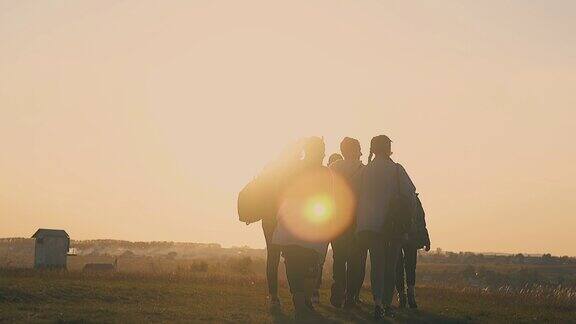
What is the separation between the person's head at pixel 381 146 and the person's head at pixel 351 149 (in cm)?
173

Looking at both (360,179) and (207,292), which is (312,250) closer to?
(360,179)

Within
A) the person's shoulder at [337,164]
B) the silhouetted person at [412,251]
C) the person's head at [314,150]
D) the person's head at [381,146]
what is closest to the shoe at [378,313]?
the person's head at [314,150]

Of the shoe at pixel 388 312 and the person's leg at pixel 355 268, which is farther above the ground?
the person's leg at pixel 355 268

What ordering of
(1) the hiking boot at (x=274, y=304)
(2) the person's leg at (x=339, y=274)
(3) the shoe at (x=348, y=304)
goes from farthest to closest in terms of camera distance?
(2) the person's leg at (x=339, y=274) → (3) the shoe at (x=348, y=304) → (1) the hiking boot at (x=274, y=304)

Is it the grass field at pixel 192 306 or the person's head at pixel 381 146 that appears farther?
the person's head at pixel 381 146

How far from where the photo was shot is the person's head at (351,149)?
46.4 ft

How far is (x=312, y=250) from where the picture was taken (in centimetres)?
1109

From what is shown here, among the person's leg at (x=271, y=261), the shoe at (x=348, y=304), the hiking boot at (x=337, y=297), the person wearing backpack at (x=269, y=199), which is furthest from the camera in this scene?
the hiking boot at (x=337, y=297)

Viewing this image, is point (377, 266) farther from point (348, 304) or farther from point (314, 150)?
point (314, 150)

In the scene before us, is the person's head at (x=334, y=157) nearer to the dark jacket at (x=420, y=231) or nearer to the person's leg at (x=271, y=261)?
the dark jacket at (x=420, y=231)

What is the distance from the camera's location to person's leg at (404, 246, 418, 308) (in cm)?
1417

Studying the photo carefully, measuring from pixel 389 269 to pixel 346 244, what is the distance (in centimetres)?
183

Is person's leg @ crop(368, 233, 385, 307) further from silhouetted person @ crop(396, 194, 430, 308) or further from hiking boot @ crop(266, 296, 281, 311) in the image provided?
silhouetted person @ crop(396, 194, 430, 308)

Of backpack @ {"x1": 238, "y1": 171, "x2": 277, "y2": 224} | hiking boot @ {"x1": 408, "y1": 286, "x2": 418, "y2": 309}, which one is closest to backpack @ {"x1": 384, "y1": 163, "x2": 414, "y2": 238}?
backpack @ {"x1": 238, "y1": 171, "x2": 277, "y2": 224}
